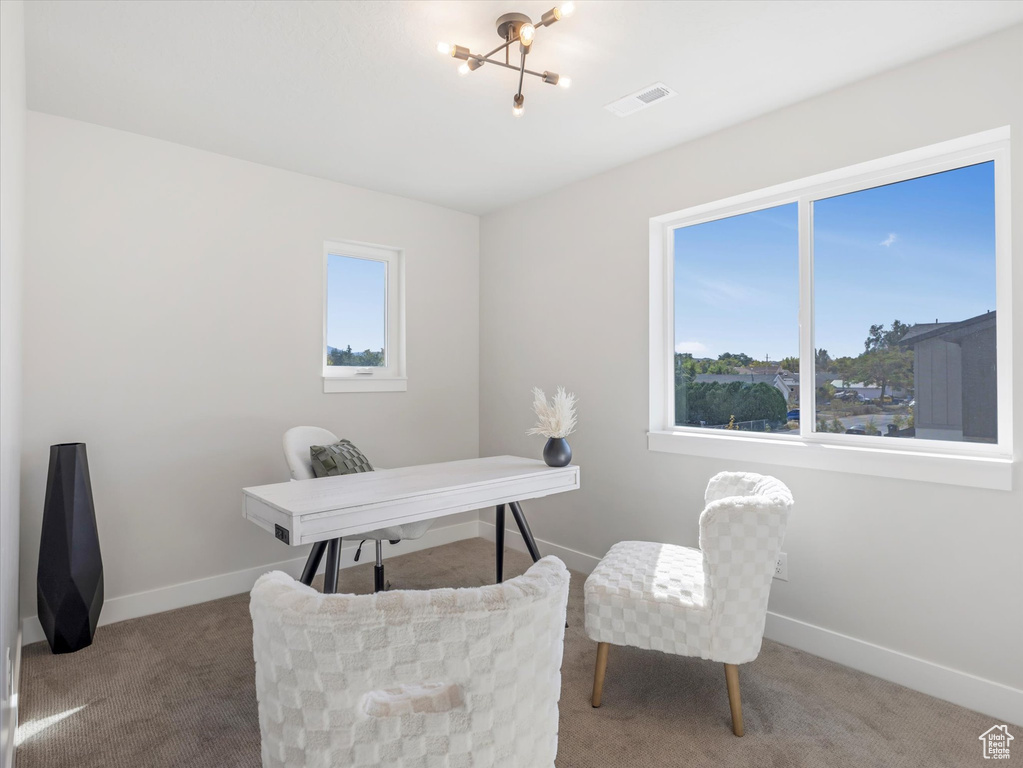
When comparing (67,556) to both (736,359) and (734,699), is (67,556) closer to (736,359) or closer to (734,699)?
(734,699)

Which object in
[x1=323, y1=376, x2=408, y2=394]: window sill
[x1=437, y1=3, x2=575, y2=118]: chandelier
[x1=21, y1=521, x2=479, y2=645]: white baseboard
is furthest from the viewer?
[x1=323, y1=376, x2=408, y2=394]: window sill

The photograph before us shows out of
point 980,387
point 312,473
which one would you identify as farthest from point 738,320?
point 312,473

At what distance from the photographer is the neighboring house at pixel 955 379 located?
2.17 m

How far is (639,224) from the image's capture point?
10.5ft

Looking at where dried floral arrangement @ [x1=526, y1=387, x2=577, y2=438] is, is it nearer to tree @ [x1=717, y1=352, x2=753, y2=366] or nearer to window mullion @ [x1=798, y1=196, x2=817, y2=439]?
tree @ [x1=717, y1=352, x2=753, y2=366]

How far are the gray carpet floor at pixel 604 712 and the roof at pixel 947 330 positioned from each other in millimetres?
1391

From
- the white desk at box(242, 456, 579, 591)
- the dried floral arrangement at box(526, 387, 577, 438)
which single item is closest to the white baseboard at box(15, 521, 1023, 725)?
the white desk at box(242, 456, 579, 591)

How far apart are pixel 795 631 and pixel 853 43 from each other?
7.91 ft

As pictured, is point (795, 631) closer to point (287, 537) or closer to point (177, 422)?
point (287, 537)

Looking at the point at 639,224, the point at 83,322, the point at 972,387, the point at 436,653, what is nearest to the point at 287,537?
the point at 436,653

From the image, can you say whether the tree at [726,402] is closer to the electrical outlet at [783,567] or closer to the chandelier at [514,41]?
the electrical outlet at [783,567]

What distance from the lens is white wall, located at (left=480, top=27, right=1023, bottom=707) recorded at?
2051 mm

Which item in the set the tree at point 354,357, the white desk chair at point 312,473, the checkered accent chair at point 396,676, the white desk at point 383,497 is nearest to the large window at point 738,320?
the white desk at point 383,497

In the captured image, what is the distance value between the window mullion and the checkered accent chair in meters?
2.23
